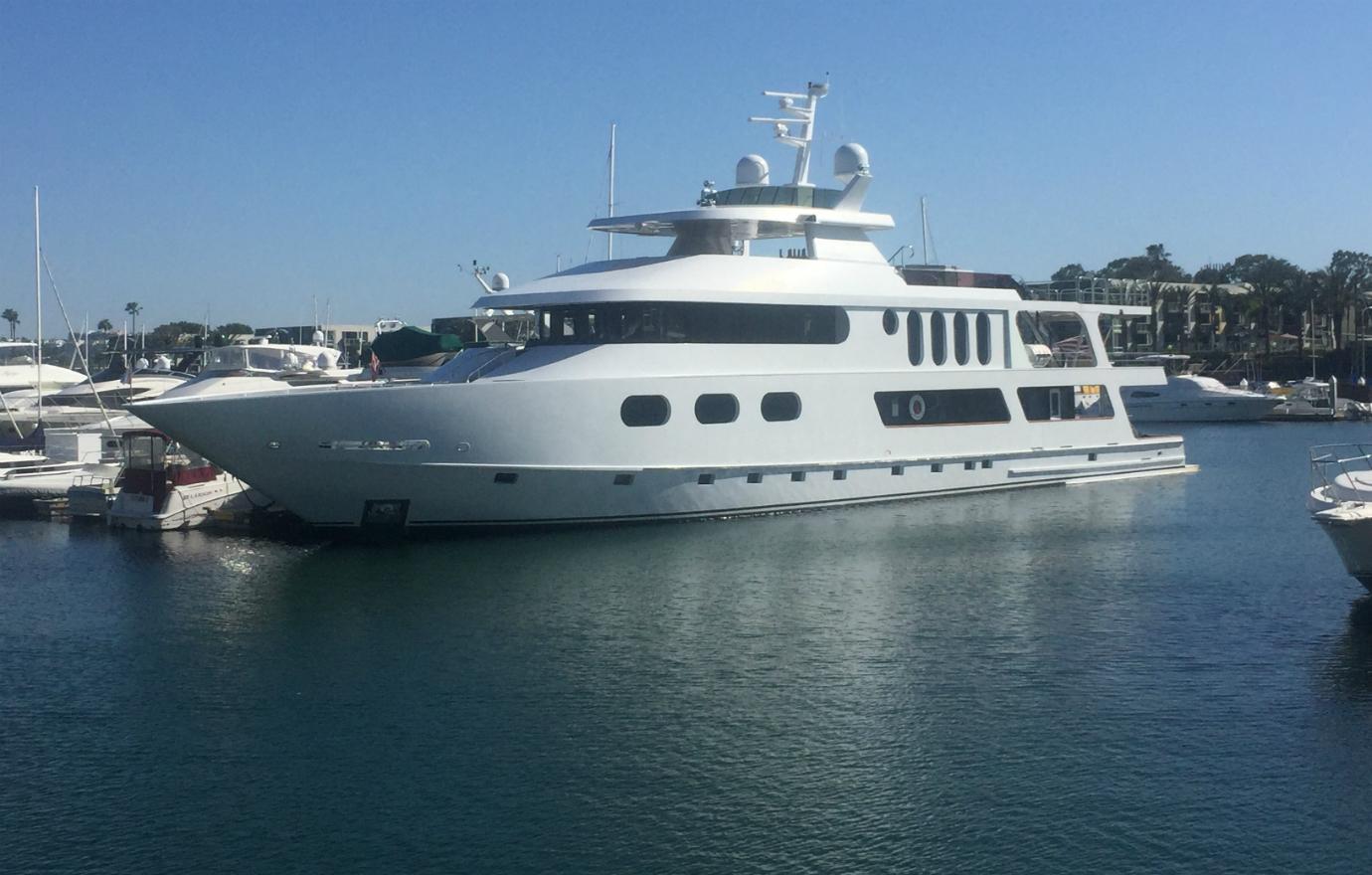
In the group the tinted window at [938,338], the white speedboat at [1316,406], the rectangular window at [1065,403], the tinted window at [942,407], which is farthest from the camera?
the white speedboat at [1316,406]

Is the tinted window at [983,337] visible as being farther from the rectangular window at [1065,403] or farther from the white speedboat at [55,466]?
the white speedboat at [55,466]

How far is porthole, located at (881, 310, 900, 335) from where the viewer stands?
98.5ft

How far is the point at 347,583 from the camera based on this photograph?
22.1 metres

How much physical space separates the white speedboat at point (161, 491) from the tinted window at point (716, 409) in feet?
32.3

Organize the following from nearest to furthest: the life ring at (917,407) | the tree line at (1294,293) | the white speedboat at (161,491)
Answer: the white speedboat at (161,491) → the life ring at (917,407) → the tree line at (1294,293)

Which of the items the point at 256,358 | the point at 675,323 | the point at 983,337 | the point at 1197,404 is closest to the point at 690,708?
the point at 675,323

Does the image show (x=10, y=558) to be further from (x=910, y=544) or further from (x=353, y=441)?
(x=910, y=544)

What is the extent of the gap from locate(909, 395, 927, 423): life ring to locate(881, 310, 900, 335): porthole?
5.00ft

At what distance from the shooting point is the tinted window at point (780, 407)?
90.0 feet

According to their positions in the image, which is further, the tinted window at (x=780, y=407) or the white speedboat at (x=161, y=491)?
the white speedboat at (x=161, y=491)

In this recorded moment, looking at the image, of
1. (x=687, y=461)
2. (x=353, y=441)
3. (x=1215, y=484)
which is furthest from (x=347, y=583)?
(x=1215, y=484)

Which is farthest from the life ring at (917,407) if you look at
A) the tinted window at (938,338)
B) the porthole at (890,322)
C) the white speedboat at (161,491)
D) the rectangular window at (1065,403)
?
the white speedboat at (161,491)

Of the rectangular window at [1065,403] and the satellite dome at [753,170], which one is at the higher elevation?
the satellite dome at [753,170]

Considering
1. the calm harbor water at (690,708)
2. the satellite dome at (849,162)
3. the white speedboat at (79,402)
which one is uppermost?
the satellite dome at (849,162)
